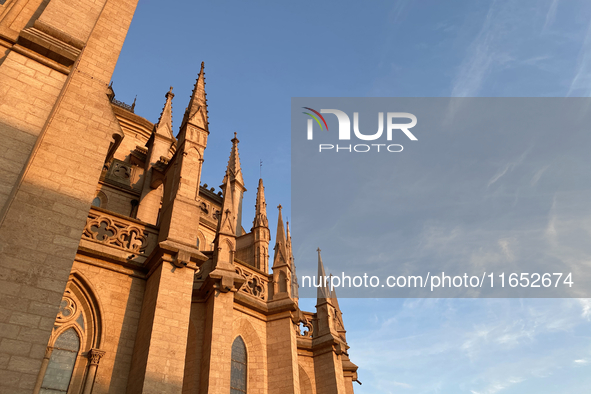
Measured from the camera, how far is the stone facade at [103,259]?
677 cm

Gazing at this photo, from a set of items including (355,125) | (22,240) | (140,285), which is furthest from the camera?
(355,125)

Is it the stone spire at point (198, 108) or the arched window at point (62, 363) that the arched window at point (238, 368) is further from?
the stone spire at point (198, 108)

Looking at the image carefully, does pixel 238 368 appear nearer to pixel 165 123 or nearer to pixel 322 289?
pixel 322 289

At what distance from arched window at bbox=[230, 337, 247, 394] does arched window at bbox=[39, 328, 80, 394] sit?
516cm

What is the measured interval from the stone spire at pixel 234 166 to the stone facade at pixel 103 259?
0.70 meters

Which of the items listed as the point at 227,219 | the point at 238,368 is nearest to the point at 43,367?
the point at 238,368

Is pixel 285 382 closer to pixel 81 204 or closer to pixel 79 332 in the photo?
pixel 79 332

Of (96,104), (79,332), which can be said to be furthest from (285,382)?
(96,104)

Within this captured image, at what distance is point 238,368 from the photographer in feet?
45.8

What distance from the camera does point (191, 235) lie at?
12.0m

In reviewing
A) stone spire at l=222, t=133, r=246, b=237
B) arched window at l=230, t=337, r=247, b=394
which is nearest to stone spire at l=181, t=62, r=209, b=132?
stone spire at l=222, t=133, r=246, b=237

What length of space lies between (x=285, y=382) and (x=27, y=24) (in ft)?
39.4

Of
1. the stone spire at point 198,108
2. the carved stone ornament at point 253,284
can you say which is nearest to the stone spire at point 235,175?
the carved stone ornament at point 253,284

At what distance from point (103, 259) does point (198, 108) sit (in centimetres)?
652
